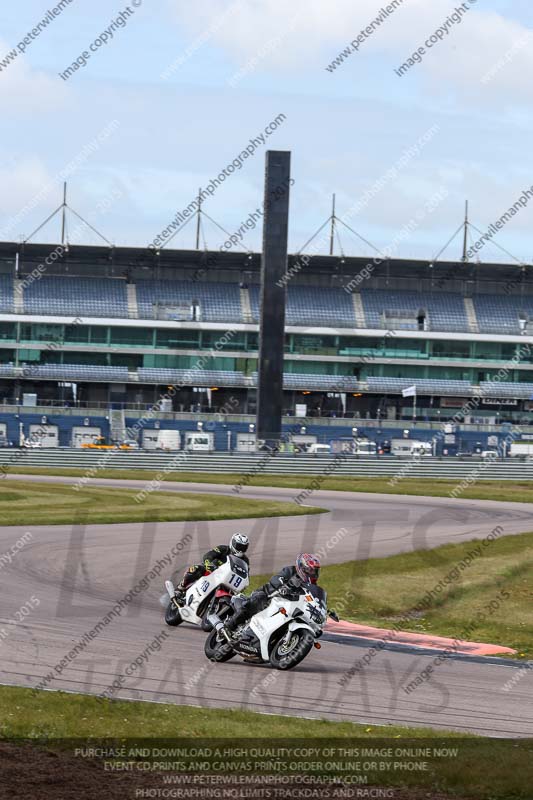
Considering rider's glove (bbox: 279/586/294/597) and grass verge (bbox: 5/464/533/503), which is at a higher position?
rider's glove (bbox: 279/586/294/597)

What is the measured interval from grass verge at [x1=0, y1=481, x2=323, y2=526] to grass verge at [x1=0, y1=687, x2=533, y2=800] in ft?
65.7

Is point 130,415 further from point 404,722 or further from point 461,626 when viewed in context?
point 404,722

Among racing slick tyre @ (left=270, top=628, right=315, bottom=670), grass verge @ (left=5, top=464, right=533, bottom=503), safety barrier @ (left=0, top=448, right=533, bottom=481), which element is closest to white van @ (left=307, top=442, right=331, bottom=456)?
safety barrier @ (left=0, top=448, right=533, bottom=481)

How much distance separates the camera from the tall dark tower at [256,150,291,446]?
67.3m

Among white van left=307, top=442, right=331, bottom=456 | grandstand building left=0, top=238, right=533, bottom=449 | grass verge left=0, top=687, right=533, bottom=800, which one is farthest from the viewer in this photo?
grandstand building left=0, top=238, right=533, bottom=449

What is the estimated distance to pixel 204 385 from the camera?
89.9 metres

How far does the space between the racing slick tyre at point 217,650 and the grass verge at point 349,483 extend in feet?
116

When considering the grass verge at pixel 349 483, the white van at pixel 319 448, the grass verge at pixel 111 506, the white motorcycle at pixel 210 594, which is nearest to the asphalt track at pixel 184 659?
the white motorcycle at pixel 210 594

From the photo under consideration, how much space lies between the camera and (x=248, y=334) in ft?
302

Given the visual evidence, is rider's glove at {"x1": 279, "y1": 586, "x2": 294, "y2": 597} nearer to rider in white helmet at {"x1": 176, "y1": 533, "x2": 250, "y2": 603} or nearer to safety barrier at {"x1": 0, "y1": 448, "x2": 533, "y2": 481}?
rider in white helmet at {"x1": 176, "y1": 533, "x2": 250, "y2": 603}

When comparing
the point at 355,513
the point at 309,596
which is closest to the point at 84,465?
the point at 355,513

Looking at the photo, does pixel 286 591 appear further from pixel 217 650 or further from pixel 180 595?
pixel 180 595

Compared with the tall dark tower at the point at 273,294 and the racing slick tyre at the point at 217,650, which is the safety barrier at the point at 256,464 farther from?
the racing slick tyre at the point at 217,650

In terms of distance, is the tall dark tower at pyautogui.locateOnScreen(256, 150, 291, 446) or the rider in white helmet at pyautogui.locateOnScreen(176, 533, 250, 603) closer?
the rider in white helmet at pyautogui.locateOnScreen(176, 533, 250, 603)
